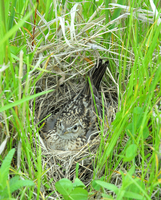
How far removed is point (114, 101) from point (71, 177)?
3.38 ft

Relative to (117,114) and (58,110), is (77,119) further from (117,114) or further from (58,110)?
(117,114)

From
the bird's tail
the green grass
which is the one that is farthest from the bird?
the green grass

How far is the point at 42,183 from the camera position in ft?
5.69

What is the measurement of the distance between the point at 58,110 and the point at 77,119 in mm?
391

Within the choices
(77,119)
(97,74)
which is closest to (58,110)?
(77,119)

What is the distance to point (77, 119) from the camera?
2.61 meters

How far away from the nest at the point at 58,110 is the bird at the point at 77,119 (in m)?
0.09

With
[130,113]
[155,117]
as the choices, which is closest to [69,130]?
[130,113]

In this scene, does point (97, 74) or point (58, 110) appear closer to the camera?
point (97, 74)

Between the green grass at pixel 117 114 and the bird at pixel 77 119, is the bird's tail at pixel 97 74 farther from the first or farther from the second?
the green grass at pixel 117 114

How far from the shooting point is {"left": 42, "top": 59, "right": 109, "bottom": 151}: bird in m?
2.55

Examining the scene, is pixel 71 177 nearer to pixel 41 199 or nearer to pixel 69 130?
pixel 41 199

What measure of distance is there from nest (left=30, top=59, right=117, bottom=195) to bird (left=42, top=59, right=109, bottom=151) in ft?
0.30

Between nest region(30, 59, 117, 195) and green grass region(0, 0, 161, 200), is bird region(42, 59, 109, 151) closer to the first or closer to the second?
nest region(30, 59, 117, 195)
